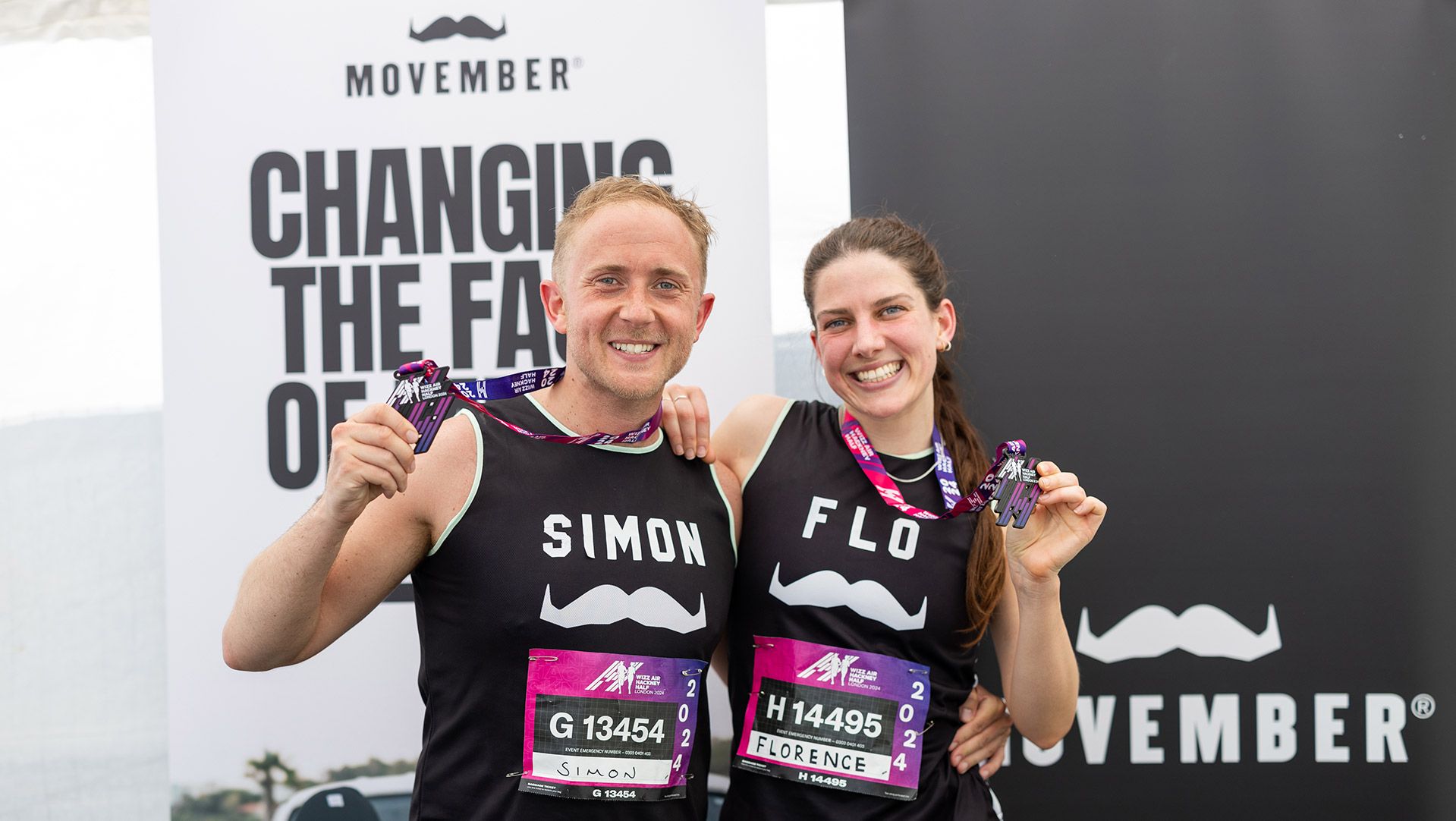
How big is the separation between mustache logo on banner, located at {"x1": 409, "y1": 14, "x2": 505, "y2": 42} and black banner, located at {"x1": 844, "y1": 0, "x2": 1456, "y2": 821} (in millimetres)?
999

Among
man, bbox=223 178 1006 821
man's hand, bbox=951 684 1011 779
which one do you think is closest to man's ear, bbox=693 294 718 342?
man, bbox=223 178 1006 821

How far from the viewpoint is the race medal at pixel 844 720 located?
6.62ft

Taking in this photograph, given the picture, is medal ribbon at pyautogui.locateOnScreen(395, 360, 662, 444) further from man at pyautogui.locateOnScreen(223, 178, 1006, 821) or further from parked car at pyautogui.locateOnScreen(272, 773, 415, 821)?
parked car at pyautogui.locateOnScreen(272, 773, 415, 821)

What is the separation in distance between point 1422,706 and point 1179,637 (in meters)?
0.66

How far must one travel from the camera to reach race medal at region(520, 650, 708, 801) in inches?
70.6

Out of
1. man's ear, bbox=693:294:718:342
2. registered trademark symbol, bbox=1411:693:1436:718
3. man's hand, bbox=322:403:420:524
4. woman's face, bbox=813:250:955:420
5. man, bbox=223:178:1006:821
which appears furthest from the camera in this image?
registered trademark symbol, bbox=1411:693:1436:718

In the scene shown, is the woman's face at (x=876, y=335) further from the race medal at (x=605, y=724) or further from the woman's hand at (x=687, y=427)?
the race medal at (x=605, y=724)

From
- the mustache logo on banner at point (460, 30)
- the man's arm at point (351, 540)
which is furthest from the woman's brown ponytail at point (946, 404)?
the mustache logo on banner at point (460, 30)

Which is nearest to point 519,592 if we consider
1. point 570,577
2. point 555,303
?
point 570,577

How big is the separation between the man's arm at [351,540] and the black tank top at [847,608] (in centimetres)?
65

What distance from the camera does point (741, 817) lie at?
2.08 m

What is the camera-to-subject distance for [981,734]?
2174 mm

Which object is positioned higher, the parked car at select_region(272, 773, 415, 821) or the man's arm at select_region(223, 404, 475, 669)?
the man's arm at select_region(223, 404, 475, 669)

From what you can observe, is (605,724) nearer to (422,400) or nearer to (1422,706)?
(422,400)
